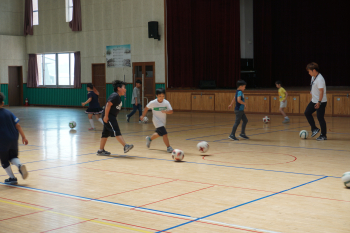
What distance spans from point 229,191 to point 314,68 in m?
6.48

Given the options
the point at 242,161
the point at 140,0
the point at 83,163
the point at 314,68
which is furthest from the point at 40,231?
the point at 140,0

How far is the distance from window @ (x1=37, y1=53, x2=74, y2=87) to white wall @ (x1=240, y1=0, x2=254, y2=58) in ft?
36.5

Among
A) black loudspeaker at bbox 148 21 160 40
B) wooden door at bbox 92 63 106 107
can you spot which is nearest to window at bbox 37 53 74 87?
wooden door at bbox 92 63 106 107

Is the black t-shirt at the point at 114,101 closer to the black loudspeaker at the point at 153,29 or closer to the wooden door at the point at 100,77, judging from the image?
the black loudspeaker at the point at 153,29

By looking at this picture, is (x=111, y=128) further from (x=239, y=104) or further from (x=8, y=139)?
(x=239, y=104)

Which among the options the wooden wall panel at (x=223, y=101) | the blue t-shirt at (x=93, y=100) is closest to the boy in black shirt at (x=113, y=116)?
the blue t-shirt at (x=93, y=100)

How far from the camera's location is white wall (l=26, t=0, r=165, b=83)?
962 inches

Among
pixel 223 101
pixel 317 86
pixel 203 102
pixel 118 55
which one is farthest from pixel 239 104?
pixel 118 55

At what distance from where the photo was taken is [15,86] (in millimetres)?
31391

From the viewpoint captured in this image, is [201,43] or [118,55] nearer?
[201,43]

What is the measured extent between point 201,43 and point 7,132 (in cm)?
1848

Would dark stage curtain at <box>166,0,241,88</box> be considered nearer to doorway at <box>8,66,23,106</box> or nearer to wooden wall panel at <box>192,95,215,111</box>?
wooden wall panel at <box>192,95,215,111</box>

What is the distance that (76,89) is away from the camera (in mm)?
28875

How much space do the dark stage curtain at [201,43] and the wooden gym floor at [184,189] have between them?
42.1 ft
